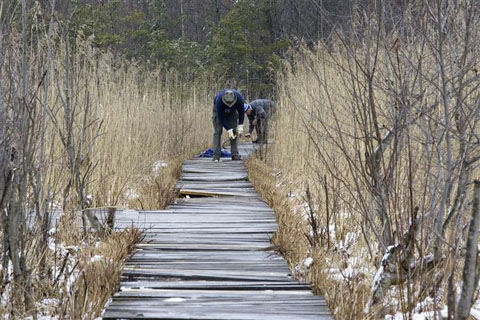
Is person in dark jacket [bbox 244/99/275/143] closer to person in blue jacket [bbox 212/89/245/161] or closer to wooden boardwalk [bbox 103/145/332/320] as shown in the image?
person in blue jacket [bbox 212/89/245/161]

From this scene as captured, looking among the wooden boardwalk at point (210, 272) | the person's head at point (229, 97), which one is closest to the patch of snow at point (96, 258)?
the wooden boardwalk at point (210, 272)

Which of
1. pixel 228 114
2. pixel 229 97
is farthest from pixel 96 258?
pixel 228 114

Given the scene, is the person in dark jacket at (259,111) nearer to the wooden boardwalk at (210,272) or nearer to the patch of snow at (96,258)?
the wooden boardwalk at (210,272)

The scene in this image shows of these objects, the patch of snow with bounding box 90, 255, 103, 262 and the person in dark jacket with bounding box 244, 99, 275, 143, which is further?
the person in dark jacket with bounding box 244, 99, 275, 143

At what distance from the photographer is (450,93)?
3033mm

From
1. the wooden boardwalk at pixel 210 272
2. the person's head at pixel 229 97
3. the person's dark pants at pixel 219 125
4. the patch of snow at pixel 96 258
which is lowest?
the wooden boardwalk at pixel 210 272

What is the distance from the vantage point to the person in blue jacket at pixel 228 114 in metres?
9.45

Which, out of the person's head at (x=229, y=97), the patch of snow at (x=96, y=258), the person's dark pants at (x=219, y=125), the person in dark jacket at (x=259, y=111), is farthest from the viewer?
the person in dark jacket at (x=259, y=111)

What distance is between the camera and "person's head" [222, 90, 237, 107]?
9.36 meters

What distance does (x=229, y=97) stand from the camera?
30.8 feet

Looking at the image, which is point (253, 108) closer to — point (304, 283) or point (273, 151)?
point (273, 151)

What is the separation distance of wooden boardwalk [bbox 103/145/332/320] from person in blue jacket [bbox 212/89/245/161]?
3962 mm

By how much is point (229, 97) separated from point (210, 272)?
623 centimetres

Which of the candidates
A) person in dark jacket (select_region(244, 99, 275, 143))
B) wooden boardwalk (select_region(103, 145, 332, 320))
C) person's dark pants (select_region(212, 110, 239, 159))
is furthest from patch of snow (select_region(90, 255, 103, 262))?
person in dark jacket (select_region(244, 99, 275, 143))
